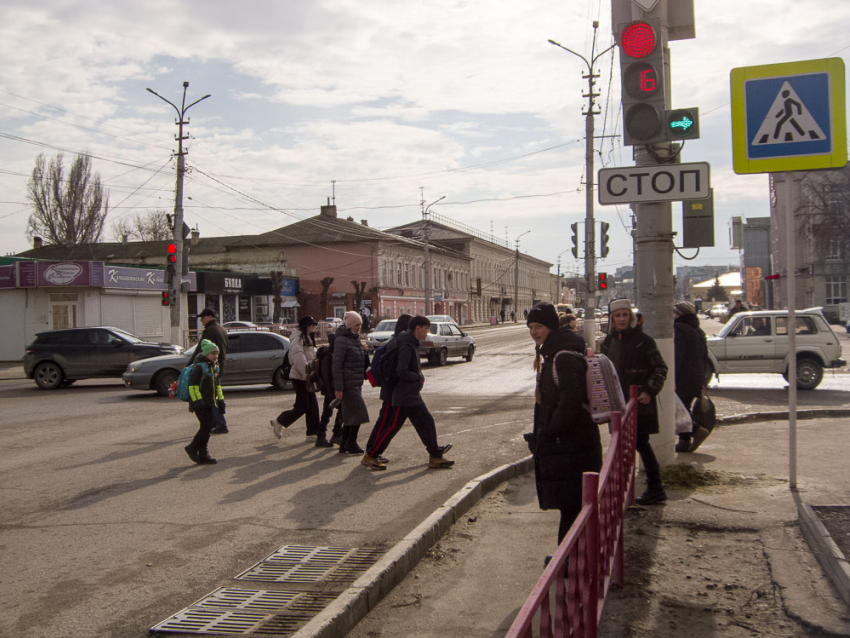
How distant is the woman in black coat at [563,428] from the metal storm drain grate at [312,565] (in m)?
1.34

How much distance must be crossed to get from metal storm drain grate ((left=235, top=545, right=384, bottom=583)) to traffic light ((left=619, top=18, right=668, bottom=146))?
4173 millimetres

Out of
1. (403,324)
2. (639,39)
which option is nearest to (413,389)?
(403,324)

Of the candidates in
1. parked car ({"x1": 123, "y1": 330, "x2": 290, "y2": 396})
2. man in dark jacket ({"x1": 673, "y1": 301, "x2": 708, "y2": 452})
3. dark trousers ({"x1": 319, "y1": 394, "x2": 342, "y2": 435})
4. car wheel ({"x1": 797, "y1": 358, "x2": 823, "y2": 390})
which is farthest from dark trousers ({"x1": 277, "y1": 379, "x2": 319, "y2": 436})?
car wheel ({"x1": 797, "y1": 358, "x2": 823, "y2": 390})

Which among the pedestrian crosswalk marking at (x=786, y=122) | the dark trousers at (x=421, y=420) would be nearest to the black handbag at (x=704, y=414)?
the dark trousers at (x=421, y=420)

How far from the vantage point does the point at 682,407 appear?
7.88 meters

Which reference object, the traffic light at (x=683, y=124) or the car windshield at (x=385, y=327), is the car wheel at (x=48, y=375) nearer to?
Answer: the car windshield at (x=385, y=327)

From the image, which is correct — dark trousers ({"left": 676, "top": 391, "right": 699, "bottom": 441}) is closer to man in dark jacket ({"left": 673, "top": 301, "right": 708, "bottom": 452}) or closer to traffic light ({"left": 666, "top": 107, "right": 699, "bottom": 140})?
man in dark jacket ({"left": 673, "top": 301, "right": 708, "bottom": 452})

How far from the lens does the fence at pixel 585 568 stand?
2.36m

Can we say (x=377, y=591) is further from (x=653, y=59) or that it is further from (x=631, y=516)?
(x=653, y=59)

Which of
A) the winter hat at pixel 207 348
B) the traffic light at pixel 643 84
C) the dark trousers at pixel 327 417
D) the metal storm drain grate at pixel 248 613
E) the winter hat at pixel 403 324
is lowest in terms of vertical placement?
the metal storm drain grate at pixel 248 613

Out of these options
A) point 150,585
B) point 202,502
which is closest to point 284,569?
point 150,585

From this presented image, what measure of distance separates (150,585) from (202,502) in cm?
227

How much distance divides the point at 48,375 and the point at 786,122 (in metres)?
19.1

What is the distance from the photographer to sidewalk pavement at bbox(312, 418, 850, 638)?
4.06 meters
